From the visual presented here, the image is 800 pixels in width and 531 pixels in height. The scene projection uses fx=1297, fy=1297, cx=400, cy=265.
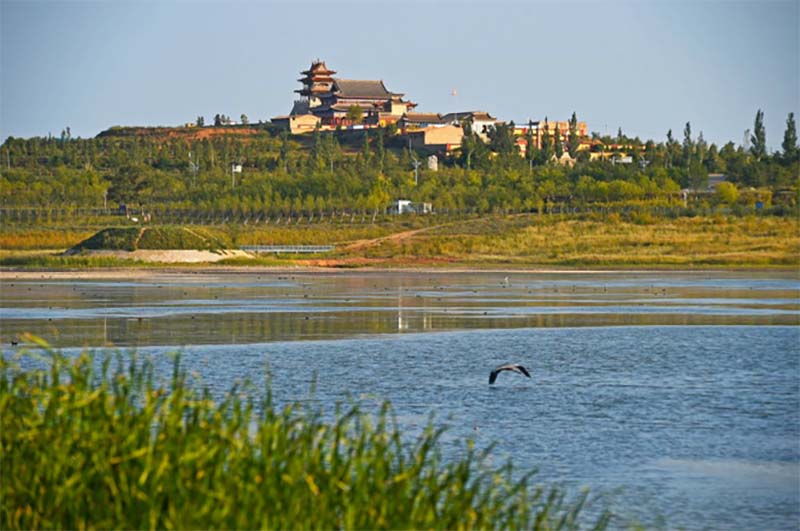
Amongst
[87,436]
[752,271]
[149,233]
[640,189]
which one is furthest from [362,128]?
[87,436]

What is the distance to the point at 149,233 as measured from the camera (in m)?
79.8

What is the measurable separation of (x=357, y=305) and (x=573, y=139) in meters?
116

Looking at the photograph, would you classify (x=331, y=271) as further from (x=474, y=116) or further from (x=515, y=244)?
(x=474, y=116)

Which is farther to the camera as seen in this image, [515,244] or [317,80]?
[317,80]

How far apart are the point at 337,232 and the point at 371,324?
6439 cm

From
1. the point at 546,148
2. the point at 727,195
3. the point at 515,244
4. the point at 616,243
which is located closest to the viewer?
the point at 616,243

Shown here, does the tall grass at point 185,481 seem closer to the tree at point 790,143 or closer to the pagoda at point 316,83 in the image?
the tree at point 790,143

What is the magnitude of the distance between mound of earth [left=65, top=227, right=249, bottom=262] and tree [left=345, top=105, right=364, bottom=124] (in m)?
90.7

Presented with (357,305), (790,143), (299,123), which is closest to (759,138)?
(790,143)

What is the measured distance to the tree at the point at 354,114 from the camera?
557ft

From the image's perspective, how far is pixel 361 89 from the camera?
582ft

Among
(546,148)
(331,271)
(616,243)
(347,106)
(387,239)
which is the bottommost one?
(331,271)

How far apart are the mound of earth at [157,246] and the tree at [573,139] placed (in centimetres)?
7965

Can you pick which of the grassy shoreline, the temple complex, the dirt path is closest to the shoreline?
the grassy shoreline
